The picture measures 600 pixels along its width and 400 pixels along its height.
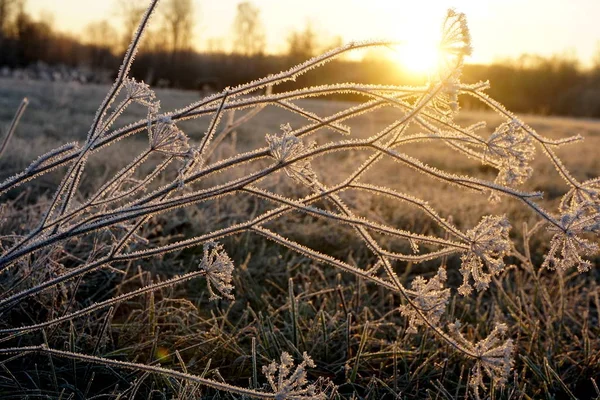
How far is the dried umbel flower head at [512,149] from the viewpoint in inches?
41.8

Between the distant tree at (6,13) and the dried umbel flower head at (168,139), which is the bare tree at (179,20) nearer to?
the distant tree at (6,13)

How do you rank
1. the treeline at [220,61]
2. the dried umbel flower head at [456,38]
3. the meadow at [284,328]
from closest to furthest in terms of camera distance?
1. the dried umbel flower head at [456,38]
2. the meadow at [284,328]
3. the treeline at [220,61]

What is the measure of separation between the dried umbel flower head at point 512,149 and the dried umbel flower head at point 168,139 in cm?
60

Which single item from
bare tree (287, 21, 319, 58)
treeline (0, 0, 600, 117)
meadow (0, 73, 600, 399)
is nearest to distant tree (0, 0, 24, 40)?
treeline (0, 0, 600, 117)

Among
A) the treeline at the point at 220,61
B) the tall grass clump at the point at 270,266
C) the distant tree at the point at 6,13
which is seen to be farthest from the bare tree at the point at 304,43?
the tall grass clump at the point at 270,266

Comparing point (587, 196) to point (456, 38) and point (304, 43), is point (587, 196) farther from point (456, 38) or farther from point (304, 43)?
point (304, 43)

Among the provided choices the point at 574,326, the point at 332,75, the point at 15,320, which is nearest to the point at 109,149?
the point at 15,320

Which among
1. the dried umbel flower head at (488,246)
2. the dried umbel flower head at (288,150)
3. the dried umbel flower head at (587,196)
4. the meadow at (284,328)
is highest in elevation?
the dried umbel flower head at (288,150)

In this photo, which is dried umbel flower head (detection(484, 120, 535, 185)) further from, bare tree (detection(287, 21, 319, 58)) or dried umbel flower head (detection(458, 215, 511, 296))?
bare tree (detection(287, 21, 319, 58))

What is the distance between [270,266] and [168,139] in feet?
4.89

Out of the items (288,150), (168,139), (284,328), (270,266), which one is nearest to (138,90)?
(168,139)

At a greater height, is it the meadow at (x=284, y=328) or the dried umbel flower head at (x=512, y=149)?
the dried umbel flower head at (x=512, y=149)

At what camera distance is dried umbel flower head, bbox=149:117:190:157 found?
1.06m

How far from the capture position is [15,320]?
182 centimetres
